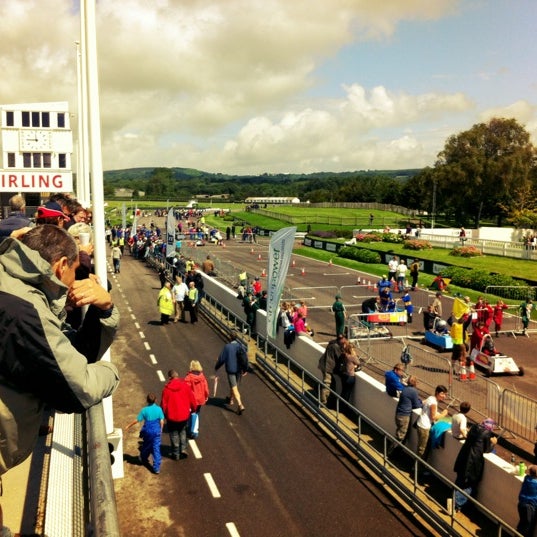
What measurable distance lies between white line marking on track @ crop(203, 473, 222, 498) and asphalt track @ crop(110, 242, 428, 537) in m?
0.02

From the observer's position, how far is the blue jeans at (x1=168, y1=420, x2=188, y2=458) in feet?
38.1

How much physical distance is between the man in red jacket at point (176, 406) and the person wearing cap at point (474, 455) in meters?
5.42

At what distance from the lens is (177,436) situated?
11.8 meters

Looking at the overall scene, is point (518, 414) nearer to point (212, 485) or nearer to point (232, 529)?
point (212, 485)

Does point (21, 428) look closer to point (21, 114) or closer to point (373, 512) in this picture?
point (373, 512)

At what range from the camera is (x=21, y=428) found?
6.95 feet

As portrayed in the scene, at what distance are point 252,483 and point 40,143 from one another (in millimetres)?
45855

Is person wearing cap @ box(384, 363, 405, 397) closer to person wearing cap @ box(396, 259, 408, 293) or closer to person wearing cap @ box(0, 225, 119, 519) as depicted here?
→ person wearing cap @ box(0, 225, 119, 519)

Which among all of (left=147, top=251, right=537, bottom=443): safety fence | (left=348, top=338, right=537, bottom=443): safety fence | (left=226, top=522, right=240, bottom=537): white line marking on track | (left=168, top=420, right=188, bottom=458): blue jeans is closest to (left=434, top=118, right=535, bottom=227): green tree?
(left=147, top=251, right=537, bottom=443): safety fence

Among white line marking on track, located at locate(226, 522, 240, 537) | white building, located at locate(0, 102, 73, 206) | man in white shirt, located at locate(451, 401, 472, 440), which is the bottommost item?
white line marking on track, located at locate(226, 522, 240, 537)

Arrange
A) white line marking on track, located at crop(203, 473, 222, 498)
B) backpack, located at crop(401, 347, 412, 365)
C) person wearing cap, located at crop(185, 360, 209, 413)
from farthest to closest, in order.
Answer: backpack, located at crop(401, 347, 412, 365) → person wearing cap, located at crop(185, 360, 209, 413) → white line marking on track, located at crop(203, 473, 222, 498)

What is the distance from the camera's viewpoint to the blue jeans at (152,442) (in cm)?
1095

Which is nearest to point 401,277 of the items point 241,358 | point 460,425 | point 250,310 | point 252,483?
point 250,310

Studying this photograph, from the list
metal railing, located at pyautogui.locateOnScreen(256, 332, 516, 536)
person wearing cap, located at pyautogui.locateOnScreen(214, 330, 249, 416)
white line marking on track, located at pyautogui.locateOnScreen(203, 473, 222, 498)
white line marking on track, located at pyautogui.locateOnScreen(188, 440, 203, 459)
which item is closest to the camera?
metal railing, located at pyautogui.locateOnScreen(256, 332, 516, 536)
